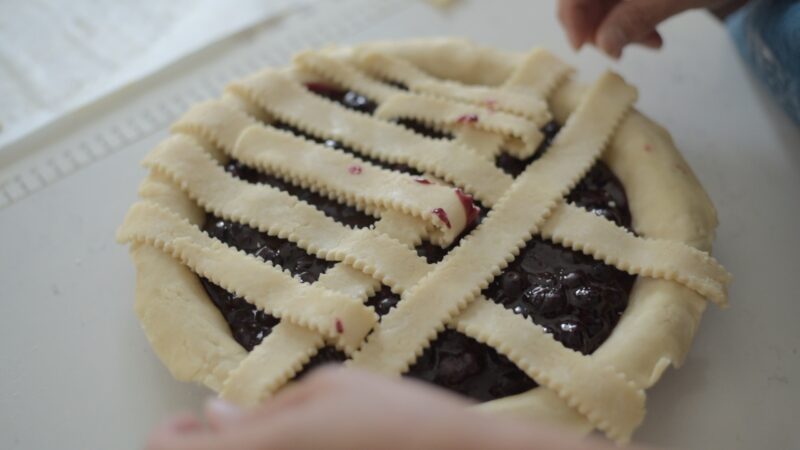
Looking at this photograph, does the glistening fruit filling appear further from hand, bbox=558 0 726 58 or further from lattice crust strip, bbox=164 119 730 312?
hand, bbox=558 0 726 58

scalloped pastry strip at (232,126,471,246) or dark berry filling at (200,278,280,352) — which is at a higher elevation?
scalloped pastry strip at (232,126,471,246)

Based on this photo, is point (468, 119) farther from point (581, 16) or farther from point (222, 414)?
point (222, 414)

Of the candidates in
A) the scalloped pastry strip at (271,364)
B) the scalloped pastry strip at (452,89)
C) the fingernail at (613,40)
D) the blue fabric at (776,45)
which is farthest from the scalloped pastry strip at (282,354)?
the blue fabric at (776,45)

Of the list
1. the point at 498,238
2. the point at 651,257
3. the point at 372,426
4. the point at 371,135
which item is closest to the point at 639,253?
the point at 651,257

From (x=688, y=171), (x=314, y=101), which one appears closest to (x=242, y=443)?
(x=314, y=101)

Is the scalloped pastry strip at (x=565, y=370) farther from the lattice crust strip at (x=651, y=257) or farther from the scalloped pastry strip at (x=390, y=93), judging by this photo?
the scalloped pastry strip at (x=390, y=93)

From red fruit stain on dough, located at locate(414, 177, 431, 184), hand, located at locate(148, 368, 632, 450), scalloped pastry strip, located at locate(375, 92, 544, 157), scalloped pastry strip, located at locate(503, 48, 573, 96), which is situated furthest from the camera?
scalloped pastry strip, located at locate(503, 48, 573, 96)

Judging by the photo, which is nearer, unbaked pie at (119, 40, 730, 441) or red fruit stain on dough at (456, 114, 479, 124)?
unbaked pie at (119, 40, 730, 441)

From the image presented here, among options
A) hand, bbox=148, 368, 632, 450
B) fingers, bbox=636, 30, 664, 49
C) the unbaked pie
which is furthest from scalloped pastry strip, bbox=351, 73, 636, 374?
hand, bbox=148, 368, 632, 450
